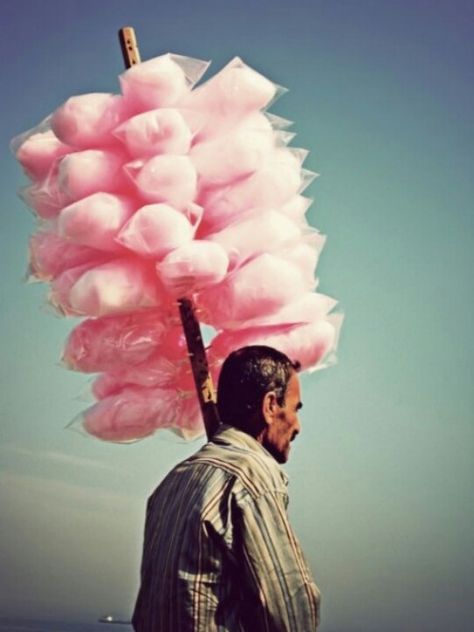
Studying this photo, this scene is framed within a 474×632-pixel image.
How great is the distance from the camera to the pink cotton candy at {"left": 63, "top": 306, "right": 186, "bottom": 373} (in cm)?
276

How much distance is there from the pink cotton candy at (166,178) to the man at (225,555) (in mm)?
1144

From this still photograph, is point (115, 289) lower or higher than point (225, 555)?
higher

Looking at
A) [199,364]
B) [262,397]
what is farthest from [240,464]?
[199,364]

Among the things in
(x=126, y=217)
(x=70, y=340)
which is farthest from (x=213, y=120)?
(x=70, y=340)

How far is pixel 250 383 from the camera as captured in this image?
1.86 meters

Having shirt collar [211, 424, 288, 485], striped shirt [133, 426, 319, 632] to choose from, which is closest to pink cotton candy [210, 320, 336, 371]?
shirt collar [211, 424, 288, 485]

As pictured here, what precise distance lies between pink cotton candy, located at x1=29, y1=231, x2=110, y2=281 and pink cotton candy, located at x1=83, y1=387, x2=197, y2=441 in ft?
1.50

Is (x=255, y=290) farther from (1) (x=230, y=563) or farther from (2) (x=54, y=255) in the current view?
(1) (x=230, y=563)

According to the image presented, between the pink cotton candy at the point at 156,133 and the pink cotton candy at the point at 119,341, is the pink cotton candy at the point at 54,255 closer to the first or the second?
the pink cotton candy at the point at 119,341

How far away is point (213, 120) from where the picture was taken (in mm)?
2873

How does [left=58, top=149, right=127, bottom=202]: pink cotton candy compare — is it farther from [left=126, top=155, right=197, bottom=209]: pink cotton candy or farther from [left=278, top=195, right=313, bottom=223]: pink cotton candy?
[left=278, top=195, right=313, bottom=223]: pink cotton candy

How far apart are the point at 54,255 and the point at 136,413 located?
60 centimetres

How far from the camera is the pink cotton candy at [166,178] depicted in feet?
8.77

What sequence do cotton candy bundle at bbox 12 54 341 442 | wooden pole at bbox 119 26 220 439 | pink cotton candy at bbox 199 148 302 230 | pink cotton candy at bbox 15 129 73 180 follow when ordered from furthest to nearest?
pink cotton candy at bbox 15 129 73 180 < pink cotton candy at bbox 199 148 302 230 < cotton candy bundle at bbox 12 54 341 442 < wooden pole at bbox 119 26 220 439
